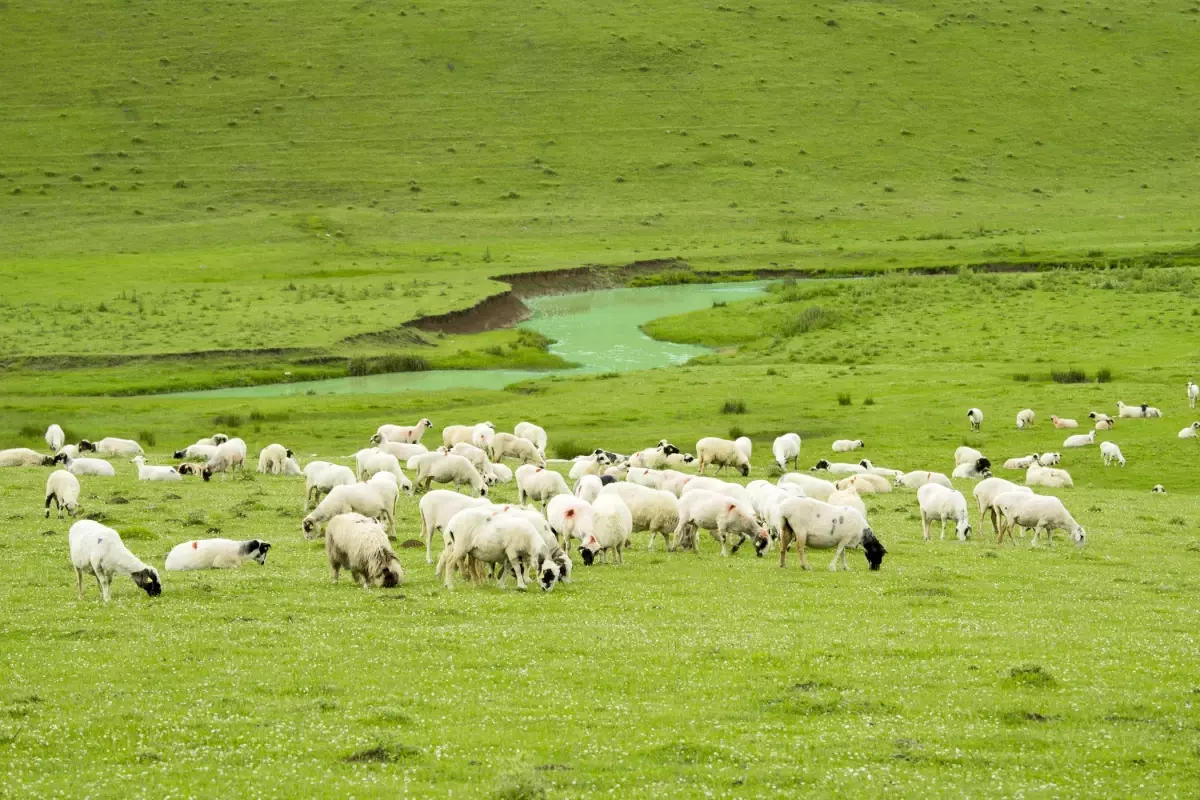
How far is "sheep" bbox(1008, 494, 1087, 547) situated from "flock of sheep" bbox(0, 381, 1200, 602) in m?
0.03

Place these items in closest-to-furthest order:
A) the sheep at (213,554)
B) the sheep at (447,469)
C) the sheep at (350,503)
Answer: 1. the sheep at (213,554)
2. the sheep at (350,503)
3. the sheep at (447,469)

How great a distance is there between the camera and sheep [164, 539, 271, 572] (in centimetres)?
2269

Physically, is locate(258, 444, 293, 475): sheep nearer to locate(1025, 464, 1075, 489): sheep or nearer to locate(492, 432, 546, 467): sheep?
locate(492, 432, 546, 467): sheep

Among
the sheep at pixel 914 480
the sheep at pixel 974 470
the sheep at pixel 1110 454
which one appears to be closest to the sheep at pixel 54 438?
the sheep at pixel 914 480

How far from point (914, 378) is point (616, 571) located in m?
35.0

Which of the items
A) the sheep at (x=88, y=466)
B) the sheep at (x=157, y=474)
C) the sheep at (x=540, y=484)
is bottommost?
the sheep at (x=540, y=484)

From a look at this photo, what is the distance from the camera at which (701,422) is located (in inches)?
1896

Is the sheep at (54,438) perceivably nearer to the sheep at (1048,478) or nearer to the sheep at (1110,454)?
the sheep at (1048,478)

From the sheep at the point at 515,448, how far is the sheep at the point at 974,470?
11.2 metres

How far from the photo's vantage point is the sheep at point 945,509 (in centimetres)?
2720

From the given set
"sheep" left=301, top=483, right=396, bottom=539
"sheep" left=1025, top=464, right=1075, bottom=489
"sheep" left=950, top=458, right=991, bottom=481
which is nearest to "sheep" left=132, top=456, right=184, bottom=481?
"sheep" left=301, top=483, right=396, bottom=539

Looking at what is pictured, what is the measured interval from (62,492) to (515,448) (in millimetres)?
13640

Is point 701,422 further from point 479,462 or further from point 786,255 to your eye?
point 786,255

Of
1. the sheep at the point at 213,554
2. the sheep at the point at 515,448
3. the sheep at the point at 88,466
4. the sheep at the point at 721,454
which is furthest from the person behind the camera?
the sheep at the point at 515,448
